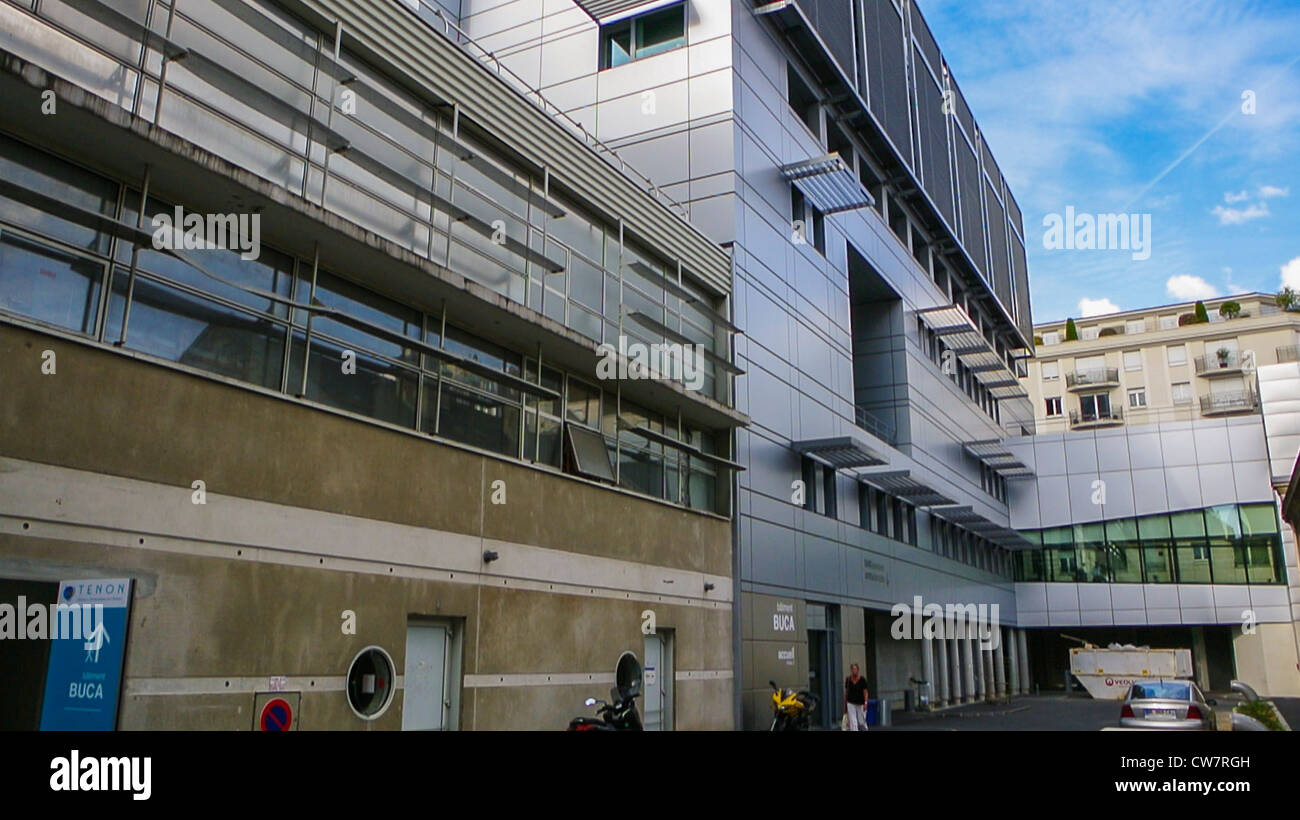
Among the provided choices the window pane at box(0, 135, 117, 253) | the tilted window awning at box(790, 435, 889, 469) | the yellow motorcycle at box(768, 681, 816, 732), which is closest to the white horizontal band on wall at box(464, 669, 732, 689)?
the yellow motorcycle at box(768, 681, 816, 732)

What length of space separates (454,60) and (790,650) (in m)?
15.7

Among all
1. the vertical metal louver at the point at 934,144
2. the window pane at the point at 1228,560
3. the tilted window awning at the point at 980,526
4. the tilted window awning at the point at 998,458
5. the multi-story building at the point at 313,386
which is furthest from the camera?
the window pane at the point at 1228,560

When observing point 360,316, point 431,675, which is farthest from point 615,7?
point 431,675

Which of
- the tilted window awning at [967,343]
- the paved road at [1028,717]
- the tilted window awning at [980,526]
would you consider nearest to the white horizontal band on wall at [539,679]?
the paved road at [1028,717]

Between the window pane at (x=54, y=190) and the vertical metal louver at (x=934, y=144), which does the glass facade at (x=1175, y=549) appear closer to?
the vertical metal louver at (x=934, y=144)

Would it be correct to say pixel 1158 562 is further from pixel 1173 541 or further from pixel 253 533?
pixel 253 533

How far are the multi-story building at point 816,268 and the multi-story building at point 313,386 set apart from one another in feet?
15.8

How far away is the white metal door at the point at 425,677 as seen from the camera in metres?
13.1

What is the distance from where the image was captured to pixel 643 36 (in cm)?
2606

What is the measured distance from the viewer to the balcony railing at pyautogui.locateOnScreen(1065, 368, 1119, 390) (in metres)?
81.3

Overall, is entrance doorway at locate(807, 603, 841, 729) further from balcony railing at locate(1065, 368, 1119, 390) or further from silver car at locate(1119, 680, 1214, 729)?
balcony railing at locate(1065, 368, 1119, 390)

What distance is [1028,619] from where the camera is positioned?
51.8 metres
